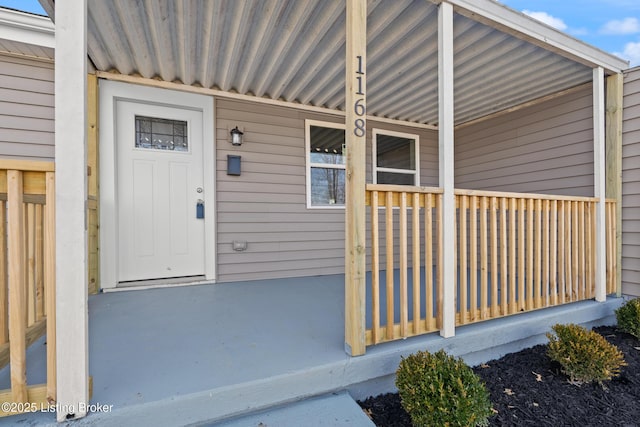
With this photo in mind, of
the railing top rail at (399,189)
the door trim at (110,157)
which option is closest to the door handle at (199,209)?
the door trim at (110,157)

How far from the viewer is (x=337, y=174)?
165 inches

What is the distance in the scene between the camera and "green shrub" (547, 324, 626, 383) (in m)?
1.89

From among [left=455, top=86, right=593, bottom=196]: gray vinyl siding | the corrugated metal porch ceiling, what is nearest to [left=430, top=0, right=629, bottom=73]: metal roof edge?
the corrugated metal porch ceiling

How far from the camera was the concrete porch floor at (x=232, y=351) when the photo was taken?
138cm

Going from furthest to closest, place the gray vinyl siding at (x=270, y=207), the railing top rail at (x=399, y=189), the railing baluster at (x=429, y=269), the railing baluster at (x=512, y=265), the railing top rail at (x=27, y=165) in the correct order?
1. the gray vinyl siding at (x=270, y=207)
2. the railing baluster at (x=512, y=265)
3. the railing baluster at (x=429, y=269)
4. the railing top rail at (x=399, y=189)
5. the railing top rail at (x=27, y=165)

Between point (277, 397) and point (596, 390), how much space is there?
2.01 meters

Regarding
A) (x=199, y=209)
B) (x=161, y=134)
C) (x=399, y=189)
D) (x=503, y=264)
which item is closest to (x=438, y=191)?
(x=399, y=189)

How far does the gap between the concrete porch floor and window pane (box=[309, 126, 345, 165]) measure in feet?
6.53

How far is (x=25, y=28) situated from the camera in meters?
2.48

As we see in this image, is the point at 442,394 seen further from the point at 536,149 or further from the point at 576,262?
the point at 536,149

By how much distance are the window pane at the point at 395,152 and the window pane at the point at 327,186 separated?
2.44 feet

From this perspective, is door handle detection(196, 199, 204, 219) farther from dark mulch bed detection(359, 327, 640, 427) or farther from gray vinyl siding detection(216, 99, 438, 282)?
dark mulch bed detection(359, 327, 640, 427)

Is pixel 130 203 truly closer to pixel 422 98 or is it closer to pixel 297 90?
pixel 297 90

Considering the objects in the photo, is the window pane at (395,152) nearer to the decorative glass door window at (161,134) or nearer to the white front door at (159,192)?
the white front door at (159,192)
